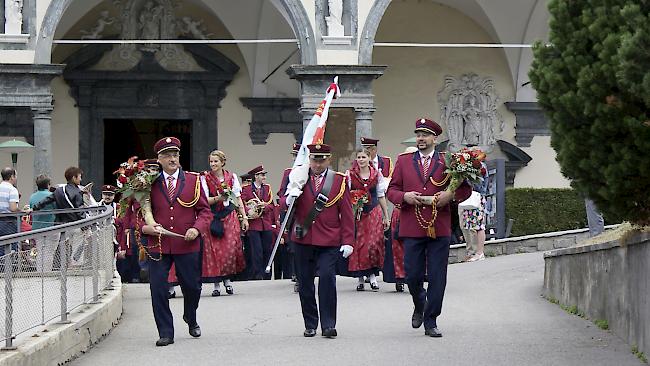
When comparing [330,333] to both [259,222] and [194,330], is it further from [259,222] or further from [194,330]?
[259,222]

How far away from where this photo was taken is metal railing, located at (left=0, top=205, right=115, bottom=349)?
8031mm

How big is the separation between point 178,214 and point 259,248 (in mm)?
7281

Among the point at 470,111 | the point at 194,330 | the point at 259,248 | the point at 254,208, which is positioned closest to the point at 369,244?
the point at 254,208

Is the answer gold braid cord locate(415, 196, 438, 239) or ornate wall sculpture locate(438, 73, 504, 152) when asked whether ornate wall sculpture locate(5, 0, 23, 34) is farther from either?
gold braid cord locate(415, 196, 438, 239)

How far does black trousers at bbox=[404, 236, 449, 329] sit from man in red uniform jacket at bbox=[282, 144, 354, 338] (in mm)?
506

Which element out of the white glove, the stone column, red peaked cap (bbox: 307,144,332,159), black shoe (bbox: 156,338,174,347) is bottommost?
black shoe (bbox: 156,338,174,347)

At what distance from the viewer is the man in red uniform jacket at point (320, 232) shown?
10719mm

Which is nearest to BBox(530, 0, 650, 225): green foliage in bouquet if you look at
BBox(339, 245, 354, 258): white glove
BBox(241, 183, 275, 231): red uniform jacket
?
BBox(339, 245, 354, 258): white glove

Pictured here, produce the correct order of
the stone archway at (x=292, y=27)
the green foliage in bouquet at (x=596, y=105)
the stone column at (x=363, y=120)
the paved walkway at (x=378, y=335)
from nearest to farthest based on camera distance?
the green foliage in bouquet at (x=596, y=105), the paved walkway at (x=378, y=335), the stone archway at (x=292, y=27), the stone column at (x=363, y=120)

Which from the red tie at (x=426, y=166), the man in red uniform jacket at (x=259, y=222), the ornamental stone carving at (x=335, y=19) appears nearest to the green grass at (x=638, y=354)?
the red tie at (x=426, y=166)

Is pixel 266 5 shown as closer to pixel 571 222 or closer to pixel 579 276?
pixel 571 222

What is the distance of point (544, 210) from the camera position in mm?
22297

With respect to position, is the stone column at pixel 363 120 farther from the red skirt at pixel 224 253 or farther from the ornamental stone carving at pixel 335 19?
the red skirt at pixel 224 253

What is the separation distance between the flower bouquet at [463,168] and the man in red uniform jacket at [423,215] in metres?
0.10
